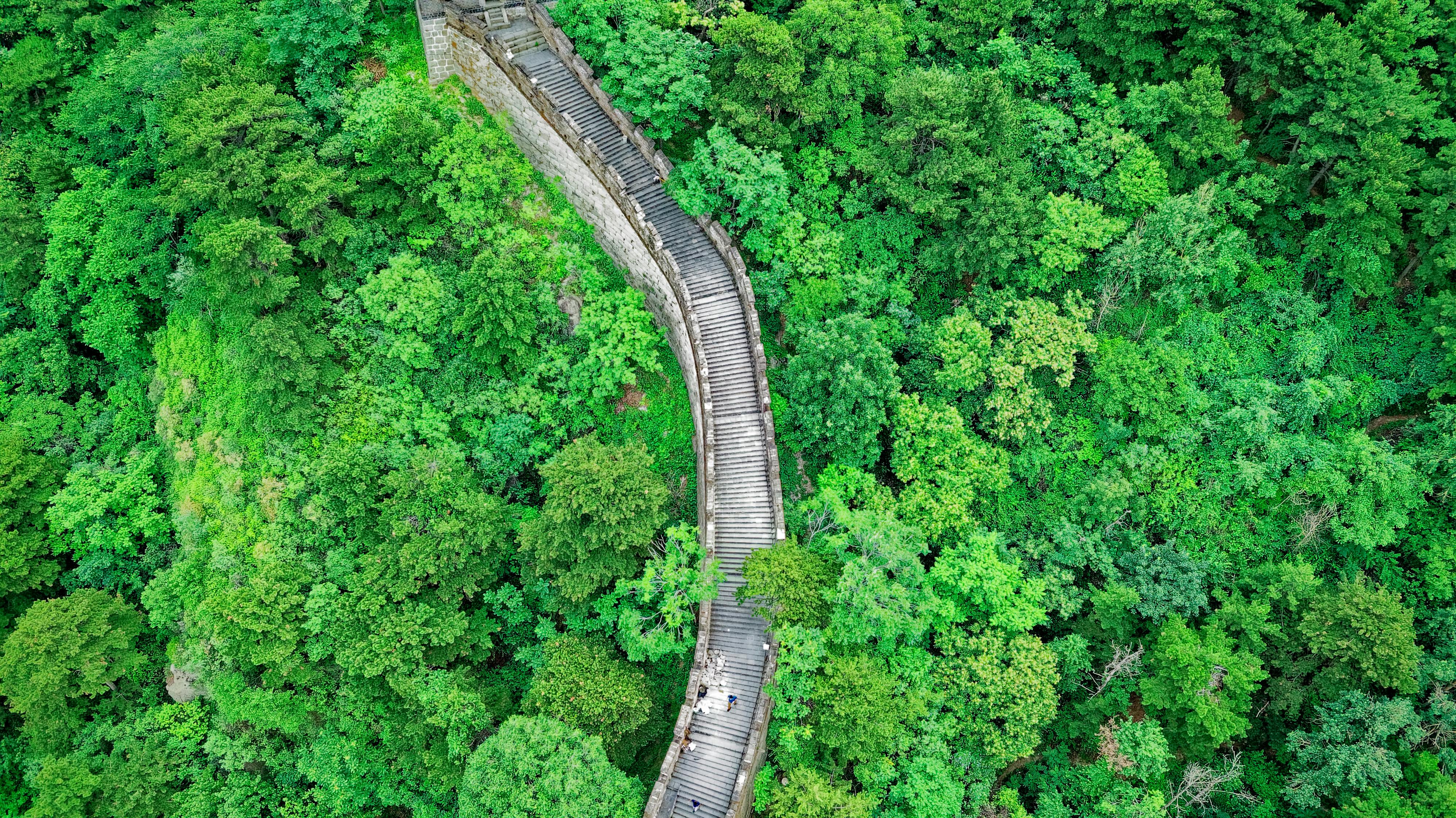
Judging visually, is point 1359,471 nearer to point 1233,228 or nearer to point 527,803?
point 1233,228

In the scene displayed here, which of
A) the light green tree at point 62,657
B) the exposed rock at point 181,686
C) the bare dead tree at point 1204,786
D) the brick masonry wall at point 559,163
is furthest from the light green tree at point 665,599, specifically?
the light green tree at point 62,657

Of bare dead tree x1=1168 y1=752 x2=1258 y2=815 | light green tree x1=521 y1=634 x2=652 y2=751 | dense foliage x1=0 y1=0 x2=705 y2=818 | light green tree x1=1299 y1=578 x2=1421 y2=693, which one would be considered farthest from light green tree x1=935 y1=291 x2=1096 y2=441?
light green tree x1=521 y1=634 x2=652 y2=751

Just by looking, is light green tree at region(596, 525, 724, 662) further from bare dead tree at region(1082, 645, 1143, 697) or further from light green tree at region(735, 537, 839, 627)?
bare dead tree at region(1082, 645, 1143, 697)

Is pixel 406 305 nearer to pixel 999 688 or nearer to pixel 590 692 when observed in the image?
pixel 590 692

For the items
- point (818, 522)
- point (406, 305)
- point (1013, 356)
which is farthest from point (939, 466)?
point (406, 305)

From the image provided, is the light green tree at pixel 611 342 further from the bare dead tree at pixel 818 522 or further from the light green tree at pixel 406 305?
the bare dead tree at pixel 818 522

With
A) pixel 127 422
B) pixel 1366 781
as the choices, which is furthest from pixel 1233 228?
pixel 127 422
